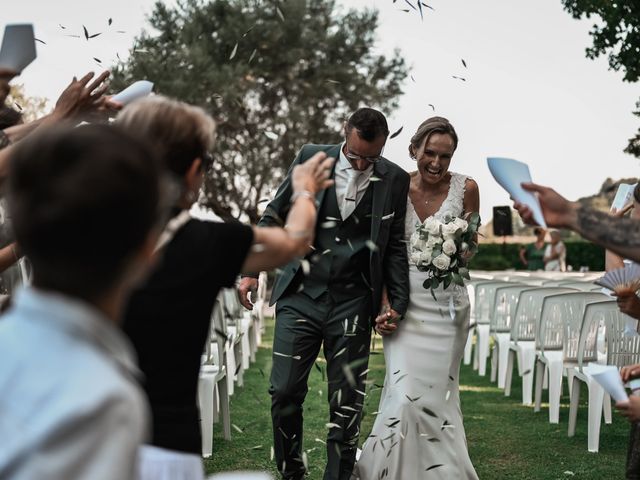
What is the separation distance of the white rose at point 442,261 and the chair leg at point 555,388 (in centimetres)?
357

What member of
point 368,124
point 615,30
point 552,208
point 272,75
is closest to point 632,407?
point 552,208

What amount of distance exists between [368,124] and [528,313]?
5.88 m

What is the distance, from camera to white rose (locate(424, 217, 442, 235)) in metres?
6.04

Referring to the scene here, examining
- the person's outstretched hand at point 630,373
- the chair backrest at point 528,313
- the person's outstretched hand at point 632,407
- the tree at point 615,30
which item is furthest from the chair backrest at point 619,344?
the tree at point 615,30

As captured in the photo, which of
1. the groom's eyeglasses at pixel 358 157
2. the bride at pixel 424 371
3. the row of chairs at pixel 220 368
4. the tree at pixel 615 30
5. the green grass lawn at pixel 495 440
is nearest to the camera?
the groom's eyeglasses at pixel 358 157

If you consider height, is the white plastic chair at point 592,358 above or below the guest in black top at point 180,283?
below

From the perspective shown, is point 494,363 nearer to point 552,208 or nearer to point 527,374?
point 527,374

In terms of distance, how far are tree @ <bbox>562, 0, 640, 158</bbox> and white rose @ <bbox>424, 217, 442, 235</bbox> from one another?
13.9m

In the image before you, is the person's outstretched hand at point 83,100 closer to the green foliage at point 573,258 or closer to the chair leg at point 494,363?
the chair leg at point 494,363

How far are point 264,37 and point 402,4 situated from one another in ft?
88.4

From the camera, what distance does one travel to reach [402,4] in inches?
194

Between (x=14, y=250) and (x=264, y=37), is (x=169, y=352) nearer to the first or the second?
(x=14, y=250)

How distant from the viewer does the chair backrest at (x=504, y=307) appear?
39.0 feet

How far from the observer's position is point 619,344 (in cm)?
791
